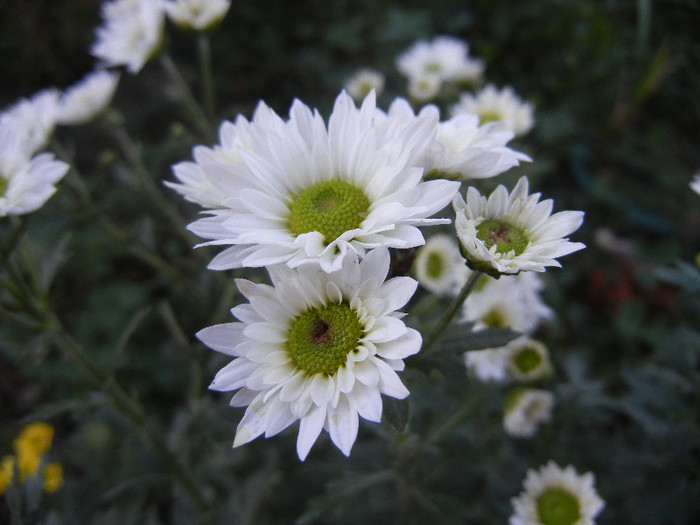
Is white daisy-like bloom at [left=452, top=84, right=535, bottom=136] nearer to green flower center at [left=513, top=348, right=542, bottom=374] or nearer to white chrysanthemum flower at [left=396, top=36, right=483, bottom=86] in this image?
white chrysanthemum flower at [left=396, top=36, right=483, bottom=86]

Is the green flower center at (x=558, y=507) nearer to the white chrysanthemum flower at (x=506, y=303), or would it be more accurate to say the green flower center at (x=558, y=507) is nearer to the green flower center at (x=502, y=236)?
the white chrysanthemum flower at (x=506, y=303)

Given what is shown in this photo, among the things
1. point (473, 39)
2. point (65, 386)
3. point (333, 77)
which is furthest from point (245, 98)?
point (65, 386)

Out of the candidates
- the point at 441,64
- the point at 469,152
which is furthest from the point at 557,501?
the point at 441,64

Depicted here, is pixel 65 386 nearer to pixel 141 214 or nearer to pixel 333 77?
pixel 141 214

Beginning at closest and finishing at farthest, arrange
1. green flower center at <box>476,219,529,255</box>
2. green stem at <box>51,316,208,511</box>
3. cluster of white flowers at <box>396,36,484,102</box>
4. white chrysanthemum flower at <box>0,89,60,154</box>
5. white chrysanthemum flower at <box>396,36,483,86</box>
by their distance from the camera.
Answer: green flower center at <box>476,219,529,255</box> → white chrysanthemum flower at <box>0,89,60,154</box> → green stem at <box>51,316,208,511</box> → cluster of white flowers at <box>396,36,484,102</box> → white chrysanthemum flower at <box>396,36,483,86</box>

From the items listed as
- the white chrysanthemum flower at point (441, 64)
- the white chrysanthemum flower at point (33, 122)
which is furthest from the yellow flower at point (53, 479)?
the white chrysanthemum flower at point (441, 64)

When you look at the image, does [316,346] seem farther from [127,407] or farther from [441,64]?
[441,64]

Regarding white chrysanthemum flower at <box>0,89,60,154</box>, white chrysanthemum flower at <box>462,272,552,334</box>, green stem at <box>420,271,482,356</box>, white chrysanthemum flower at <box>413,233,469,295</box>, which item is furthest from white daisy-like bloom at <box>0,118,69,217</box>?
white chrysanthemum flower at <box>462,272,552,334</box>

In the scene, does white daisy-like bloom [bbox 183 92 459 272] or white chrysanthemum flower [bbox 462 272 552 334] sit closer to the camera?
white daisy-like bloom [bbox 183 92 459 272]

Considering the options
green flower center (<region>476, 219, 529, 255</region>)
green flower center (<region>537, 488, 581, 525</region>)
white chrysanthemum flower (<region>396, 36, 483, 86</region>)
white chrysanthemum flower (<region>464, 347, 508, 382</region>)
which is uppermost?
green flower center (<region>476, 219, 529, 255</region>)
